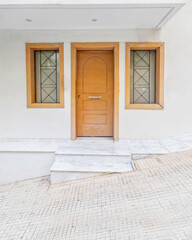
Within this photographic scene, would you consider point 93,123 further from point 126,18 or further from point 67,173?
point 126,18

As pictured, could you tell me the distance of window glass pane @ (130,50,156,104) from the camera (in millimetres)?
4746

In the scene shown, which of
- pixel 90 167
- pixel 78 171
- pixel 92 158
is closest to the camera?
pixel 78 171

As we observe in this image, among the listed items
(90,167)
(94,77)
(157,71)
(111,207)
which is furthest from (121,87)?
(111,207)

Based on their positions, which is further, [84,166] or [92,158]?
[92,158]

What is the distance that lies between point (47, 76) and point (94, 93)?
1.20m

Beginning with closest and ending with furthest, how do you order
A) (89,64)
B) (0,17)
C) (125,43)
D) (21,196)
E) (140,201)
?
(140,201) < (21,196) < (0,17) < (125,43) < (89,64)

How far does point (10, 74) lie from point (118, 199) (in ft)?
12.1

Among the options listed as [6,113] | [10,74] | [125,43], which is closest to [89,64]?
[125,43]

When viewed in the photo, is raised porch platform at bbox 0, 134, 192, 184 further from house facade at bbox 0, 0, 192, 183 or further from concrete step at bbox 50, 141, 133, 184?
house facade at bbox 0, 0, 192, 183

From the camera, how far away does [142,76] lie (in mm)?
4777

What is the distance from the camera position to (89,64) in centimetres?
486

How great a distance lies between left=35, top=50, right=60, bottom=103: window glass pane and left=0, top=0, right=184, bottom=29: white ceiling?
64cm

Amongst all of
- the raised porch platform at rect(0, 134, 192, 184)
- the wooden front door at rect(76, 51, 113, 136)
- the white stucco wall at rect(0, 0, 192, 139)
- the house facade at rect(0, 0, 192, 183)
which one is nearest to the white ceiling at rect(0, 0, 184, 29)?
the house facade at rect(0, 0, 192, 183)

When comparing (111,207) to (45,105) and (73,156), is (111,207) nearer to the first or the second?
(73,156)
